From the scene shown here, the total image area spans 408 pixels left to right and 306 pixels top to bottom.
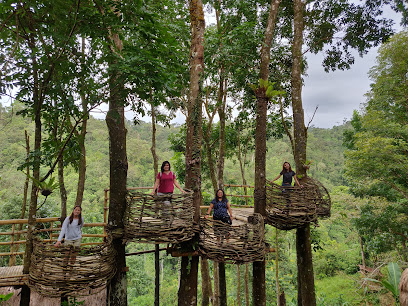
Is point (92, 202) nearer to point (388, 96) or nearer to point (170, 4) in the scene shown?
point (170, 4)

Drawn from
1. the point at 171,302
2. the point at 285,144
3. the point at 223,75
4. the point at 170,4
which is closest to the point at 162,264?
the point at 171,302

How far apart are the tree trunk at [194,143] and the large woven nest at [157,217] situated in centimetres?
45

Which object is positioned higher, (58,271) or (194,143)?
(194,143)

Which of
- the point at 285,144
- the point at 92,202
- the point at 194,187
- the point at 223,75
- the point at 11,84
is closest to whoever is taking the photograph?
the point at 11,84

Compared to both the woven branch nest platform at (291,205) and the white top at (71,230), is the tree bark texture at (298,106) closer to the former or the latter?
the woven branch nest platform at (291,205)

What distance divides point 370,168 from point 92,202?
17.2m

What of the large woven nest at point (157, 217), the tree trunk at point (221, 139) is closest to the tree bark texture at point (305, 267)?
the tree trunk at point (221, 139)

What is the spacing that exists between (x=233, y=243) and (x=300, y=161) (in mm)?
2826

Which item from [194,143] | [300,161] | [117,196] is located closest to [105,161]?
[117,196]

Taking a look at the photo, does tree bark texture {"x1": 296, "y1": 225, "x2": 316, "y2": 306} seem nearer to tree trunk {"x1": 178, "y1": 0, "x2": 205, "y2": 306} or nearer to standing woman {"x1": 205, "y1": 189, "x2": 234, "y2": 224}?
standing woman {"x1": 205, "y1": 189, "x2": 234, "y2": 224}

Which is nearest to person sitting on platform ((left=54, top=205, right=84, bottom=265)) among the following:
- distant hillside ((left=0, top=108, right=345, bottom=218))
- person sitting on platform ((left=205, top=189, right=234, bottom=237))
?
person sitting on platform ((left=205, top=189, right=234, bottom=237))

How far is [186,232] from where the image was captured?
347 centimetres

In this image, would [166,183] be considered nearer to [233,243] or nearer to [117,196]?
[117,196]

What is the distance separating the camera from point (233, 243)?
3508 mm
